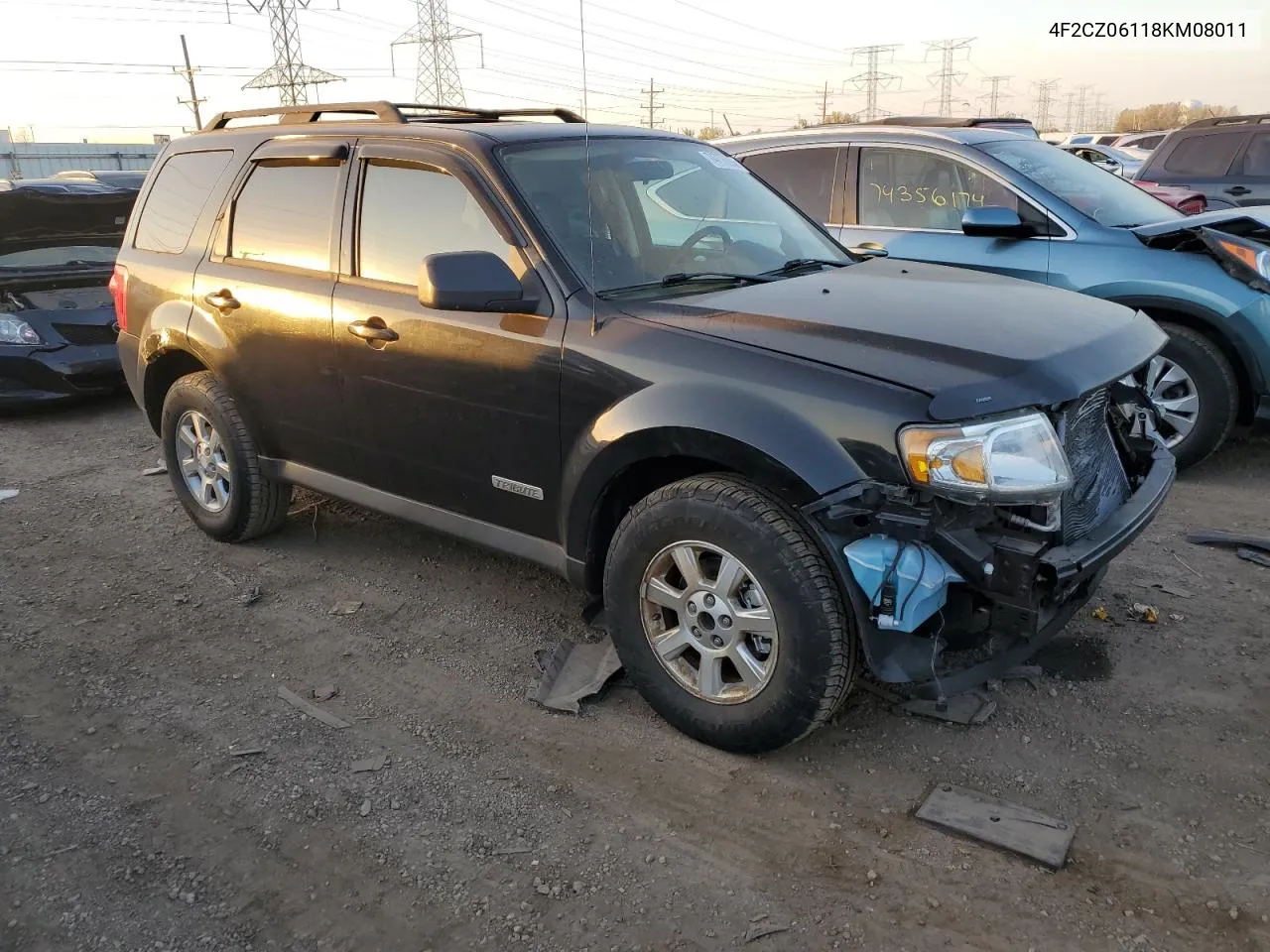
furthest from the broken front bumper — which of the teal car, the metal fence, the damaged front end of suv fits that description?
the metal fence

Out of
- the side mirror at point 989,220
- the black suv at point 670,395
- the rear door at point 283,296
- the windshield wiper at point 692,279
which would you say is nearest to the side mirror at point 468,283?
the black suv at point 670,395

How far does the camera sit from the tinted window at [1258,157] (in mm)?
10492

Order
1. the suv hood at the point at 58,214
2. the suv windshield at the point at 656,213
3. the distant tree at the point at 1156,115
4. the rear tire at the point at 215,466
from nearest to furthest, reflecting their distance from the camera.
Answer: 1. the suv windshield at the point at 656,213
2. the rear tire at the point at 215,466
3. the suv hood at the point at 58,214
4. the distant tree at the point at 1156,115

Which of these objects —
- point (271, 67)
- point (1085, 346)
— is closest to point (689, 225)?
point (1085, 346)

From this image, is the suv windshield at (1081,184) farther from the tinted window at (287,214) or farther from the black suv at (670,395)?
the tinted window at (287,214)

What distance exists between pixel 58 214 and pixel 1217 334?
8.31 m

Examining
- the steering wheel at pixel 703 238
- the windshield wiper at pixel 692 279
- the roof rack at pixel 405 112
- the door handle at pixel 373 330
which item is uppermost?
the roof rack at pixel 405 112

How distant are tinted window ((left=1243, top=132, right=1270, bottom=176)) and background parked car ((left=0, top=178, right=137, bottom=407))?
434 inches

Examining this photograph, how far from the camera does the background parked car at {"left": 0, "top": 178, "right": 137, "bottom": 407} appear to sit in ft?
24.6

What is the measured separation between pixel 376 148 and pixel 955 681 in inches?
114

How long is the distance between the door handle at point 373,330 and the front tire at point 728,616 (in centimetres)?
126

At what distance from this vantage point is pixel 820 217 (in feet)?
21.6

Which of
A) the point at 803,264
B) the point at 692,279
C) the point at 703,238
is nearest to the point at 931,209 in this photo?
the point at 803,264

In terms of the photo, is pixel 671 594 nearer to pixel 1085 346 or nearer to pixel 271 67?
pixel 1085 346
